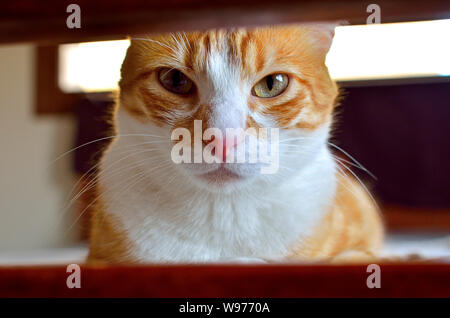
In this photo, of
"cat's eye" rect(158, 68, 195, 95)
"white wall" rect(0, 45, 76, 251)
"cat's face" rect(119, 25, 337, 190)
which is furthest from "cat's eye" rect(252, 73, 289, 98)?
"white wall" rect(0, 45, 76, 251)

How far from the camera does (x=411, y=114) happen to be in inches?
51.7

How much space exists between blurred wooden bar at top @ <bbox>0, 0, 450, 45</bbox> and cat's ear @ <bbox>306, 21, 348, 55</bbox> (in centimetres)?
27

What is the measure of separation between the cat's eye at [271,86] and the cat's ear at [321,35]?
0.27 feet

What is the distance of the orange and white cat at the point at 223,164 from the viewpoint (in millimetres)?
694

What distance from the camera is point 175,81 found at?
0.73 m

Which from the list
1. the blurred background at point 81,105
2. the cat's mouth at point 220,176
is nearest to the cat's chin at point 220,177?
the cat's mouth at point 220,176

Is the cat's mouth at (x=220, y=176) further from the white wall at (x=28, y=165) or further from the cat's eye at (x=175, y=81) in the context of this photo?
the white wall at (x=28, y=165)

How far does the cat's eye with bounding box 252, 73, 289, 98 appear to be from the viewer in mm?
712

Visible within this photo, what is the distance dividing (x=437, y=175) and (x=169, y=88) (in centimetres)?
101

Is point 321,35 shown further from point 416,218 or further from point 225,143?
point 416,218

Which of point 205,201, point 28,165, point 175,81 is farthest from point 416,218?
point 28,165

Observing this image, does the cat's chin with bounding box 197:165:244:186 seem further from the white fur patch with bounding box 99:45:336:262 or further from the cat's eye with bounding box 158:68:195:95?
the cat's eye with bounding box 158:68:195:95

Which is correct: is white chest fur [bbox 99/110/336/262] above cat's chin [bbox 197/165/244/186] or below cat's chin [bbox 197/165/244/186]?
below
